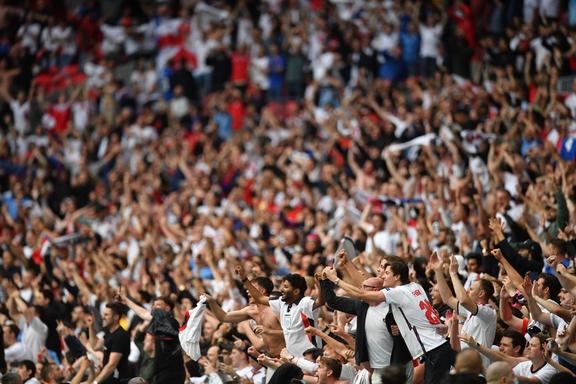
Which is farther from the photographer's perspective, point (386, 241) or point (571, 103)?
point (571, 103)

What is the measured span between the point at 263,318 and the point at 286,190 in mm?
8328

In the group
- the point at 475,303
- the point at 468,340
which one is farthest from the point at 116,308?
the point at 468,340

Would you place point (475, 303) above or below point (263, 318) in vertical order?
above

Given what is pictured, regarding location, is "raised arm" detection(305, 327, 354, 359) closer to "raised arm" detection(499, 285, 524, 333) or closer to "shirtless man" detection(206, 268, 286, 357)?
"shirtless man" detection(206, 268, 286, 357)

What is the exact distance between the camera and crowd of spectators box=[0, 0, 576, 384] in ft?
31.9

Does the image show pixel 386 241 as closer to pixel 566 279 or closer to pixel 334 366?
pixel 566 279

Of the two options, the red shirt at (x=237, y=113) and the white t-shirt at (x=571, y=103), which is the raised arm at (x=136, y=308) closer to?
the white t-shirt at (x=571, y=103)

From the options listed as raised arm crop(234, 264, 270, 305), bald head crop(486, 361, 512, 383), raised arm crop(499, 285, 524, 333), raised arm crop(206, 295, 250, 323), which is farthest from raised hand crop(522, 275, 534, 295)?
raised arm crop(206, 295, 250, 323)

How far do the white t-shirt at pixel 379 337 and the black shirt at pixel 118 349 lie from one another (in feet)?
10.4

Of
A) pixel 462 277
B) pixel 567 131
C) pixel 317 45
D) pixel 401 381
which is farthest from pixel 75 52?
pixel 401 381

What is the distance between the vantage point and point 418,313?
363 inches

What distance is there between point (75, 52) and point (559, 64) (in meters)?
13.0

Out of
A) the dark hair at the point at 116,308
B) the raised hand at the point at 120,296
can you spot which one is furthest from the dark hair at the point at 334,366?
the raised hand at the point at 120,296


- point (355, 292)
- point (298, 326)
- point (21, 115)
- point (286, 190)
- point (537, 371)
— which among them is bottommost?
point (21, 115)
